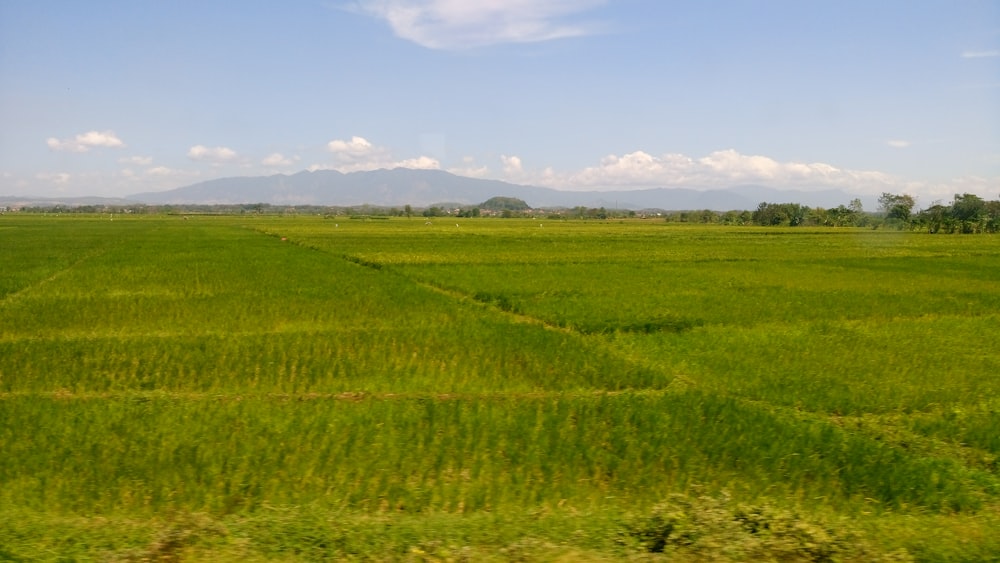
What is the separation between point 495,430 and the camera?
675cm

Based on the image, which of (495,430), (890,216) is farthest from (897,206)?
(495,430)

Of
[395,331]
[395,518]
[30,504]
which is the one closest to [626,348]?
[395,331]

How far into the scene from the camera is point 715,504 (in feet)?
14.7

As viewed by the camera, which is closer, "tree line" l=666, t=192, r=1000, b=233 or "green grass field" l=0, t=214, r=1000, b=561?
"green grass field" l=0, t=214, r=1000, b=561

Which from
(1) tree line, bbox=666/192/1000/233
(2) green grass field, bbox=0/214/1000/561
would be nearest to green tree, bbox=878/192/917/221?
(1) tree line, bbox=666/192/1000/233

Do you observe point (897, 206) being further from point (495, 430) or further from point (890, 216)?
point (495, 430)

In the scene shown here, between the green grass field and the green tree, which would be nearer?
the green grass field

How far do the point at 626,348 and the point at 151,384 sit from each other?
6545 millimetres

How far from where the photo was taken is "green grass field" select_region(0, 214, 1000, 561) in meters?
4.27

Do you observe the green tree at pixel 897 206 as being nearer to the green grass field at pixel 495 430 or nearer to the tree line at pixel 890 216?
the tree line at pixel 890 216

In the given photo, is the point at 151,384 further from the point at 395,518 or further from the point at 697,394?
the point at 697,394

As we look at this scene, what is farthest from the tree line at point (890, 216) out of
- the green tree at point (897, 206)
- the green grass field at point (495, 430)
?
the green grass field at point (495, 430)

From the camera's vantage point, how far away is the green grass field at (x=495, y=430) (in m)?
4.27

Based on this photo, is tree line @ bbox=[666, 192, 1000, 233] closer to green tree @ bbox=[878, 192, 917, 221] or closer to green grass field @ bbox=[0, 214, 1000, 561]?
green tree @ bbox=[878, 192, 917, 221]
